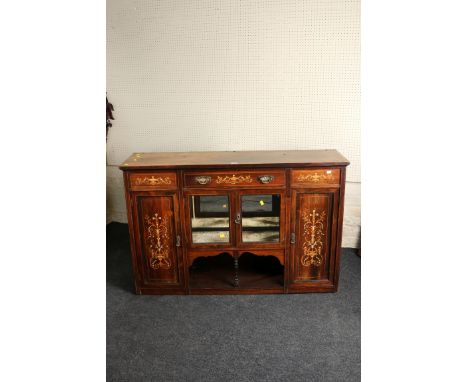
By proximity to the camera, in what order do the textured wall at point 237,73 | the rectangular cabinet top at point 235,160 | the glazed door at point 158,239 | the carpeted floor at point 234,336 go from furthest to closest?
1. the textured wall at point 237,73
2. the glazed door at point 158,239
3. the rectangular cabinet top at point 235,160
4. the carpeted floor at point 234,336

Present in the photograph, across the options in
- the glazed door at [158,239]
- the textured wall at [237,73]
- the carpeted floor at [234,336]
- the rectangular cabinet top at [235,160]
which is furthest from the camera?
the textured wall at [237,73]

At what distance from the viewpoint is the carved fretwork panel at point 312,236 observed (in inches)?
92.7

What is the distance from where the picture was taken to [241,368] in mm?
1849

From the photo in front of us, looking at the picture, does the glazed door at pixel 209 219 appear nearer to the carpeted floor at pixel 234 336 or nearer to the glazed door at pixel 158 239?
the glazed door at pixel 158 239

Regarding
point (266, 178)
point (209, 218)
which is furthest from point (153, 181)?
point (266, 178)

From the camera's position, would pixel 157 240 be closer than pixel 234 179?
No

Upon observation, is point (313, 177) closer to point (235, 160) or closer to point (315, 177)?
point (315, 177)

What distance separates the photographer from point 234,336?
6.88ft

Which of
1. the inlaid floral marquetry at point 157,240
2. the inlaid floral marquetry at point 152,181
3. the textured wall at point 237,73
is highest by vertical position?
the textured wall at point 237,73

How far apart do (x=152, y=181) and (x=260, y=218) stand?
81 cm

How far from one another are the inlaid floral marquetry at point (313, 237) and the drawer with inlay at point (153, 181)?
0.95 m

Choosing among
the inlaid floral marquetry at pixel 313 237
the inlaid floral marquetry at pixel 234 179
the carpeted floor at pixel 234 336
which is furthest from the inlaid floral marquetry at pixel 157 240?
the inlaid floral marquetry at pixel 313 237
